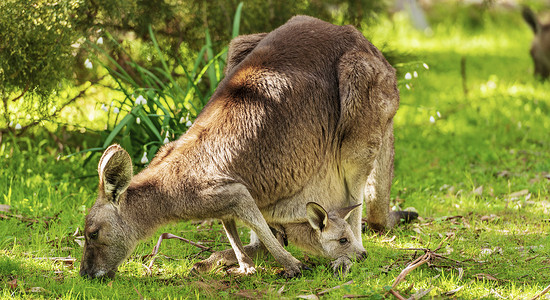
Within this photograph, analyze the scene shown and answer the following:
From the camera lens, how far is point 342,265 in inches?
171

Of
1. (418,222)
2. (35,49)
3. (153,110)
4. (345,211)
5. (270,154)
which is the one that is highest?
(35,49)

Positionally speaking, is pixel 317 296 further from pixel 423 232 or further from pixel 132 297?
Answer: pixel 423 232

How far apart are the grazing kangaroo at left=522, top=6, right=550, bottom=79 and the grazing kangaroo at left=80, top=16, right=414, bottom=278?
5.73 meters

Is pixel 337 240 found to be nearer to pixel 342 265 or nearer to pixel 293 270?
pixel 342 265

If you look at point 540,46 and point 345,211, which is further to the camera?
point 540,46

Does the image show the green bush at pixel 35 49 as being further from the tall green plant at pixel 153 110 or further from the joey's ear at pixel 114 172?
the joey's ear at pixel 114 172

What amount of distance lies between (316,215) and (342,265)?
350mm

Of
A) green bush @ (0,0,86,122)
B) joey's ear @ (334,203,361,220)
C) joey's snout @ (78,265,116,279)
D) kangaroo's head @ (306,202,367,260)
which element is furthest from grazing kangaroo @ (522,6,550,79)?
joey's snout @ (78,265,116,279)

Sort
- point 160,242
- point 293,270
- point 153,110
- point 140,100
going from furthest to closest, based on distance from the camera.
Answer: point 153,110
point 140,100
point 160,242
point 293,270

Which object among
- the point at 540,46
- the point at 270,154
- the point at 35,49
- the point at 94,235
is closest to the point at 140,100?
the point at 35,49

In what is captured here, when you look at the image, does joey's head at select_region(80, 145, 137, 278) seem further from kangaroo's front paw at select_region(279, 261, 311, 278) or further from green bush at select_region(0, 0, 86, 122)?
green bush at select_region(0, 0, 86, 122)

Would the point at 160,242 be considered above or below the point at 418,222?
above

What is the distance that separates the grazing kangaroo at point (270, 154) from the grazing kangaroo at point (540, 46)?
5.73m

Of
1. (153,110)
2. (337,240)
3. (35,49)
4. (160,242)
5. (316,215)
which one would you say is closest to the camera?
(316,215)
